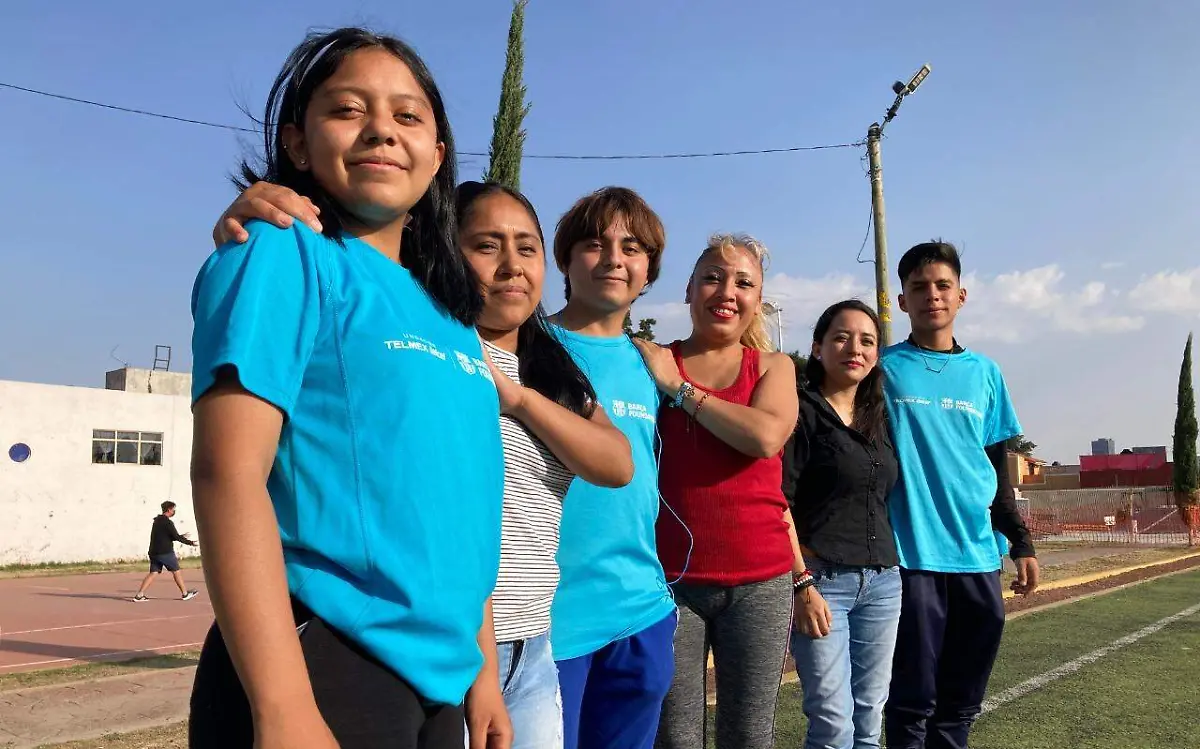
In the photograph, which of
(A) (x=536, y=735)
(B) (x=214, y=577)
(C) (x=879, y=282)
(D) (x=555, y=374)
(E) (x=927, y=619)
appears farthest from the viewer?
(C) (x=879, y=282)

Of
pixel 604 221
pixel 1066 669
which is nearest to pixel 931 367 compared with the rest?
pixel 604 221

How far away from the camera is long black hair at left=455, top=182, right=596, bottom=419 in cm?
240

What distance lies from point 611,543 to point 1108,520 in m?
33.0

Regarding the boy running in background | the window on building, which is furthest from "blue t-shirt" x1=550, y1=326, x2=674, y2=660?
the window on building

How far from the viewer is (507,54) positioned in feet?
35.2

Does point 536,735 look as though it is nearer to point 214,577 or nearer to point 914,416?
point 214,577

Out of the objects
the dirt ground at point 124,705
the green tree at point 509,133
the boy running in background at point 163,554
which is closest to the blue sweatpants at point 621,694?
the dirt ground at point 124,705

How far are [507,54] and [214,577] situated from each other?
1028cm

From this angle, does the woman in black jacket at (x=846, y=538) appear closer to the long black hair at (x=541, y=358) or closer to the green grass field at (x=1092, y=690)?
the long black hair at (x=541, y=358)

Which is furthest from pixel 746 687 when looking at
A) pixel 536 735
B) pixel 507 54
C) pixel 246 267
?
pixel 507 54

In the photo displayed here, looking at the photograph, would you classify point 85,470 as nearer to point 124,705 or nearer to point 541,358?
point 124,705

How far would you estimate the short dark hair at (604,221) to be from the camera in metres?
2.96

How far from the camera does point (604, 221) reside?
2947 millimetres

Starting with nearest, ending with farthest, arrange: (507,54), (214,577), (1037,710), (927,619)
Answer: (214,577) → (927,619) → (1037,710) → (507,54)
